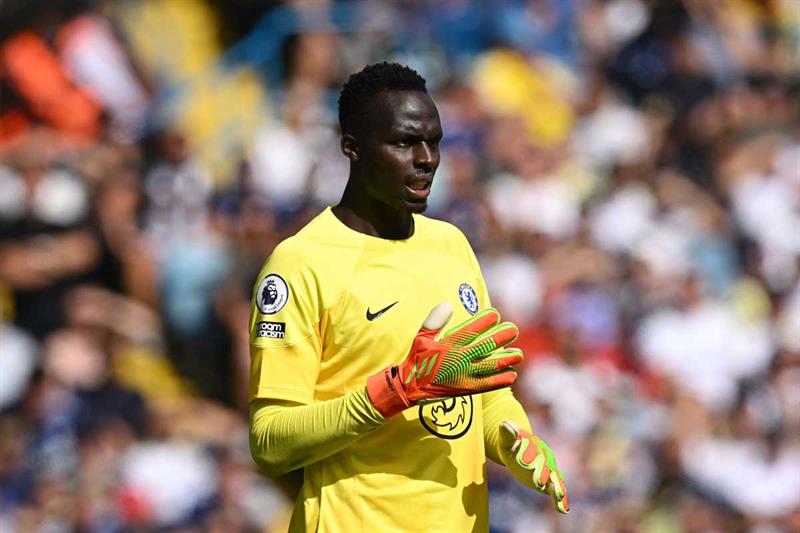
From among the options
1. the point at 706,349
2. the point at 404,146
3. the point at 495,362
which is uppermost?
the point at 404,146

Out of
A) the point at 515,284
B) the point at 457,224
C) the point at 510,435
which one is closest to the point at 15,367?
the point at 457,224

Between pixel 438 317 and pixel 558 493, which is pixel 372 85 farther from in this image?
pixel 558 493

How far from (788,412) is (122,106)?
4644 mm

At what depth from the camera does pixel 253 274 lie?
25.3 ft

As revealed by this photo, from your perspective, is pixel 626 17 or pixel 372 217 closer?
pixel 372 217

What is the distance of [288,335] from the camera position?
3.44m

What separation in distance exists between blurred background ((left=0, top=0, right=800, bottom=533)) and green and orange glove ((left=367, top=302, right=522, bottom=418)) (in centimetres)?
413

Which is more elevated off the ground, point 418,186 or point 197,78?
point 418,186

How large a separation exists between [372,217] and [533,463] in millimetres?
806

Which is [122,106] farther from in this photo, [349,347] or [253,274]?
[349,347]

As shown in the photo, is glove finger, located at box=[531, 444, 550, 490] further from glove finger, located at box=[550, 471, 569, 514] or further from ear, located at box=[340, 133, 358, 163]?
ear, located at box=[340, 133, 358, 163]

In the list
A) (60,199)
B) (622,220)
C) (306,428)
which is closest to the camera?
(306,428)

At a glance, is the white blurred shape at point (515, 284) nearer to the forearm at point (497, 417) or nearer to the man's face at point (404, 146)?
the forearm at point (497, 417)

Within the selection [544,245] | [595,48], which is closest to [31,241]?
[544,245]
